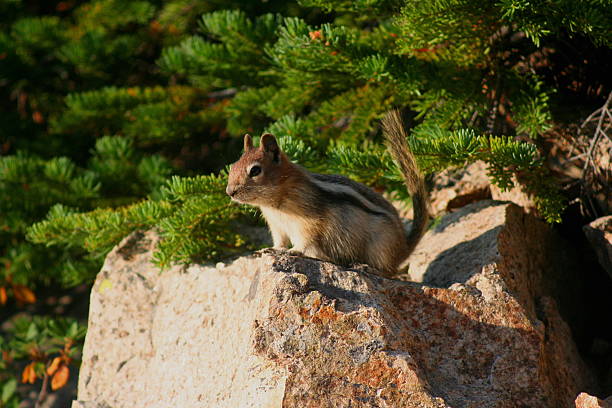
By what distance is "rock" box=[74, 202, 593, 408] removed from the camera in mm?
1885

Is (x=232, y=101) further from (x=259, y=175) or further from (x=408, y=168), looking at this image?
(x=408, y=168)

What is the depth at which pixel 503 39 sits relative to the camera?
298cm

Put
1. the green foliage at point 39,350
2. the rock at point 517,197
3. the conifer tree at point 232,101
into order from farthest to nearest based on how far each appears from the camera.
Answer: the green foliage at point 39,350 → the rock at point 517,197 → the conifer tree at point 232,101

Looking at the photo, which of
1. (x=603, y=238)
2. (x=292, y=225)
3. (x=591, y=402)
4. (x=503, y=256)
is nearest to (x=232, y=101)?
(x=292, y=225)

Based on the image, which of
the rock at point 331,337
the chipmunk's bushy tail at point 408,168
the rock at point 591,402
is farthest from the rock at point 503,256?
the rock at point 591,402

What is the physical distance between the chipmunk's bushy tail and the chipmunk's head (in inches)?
18.6

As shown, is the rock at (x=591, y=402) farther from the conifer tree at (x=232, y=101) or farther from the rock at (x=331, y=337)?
the conifer tree at (x=232, y=101)

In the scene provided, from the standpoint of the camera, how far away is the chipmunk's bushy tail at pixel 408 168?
98.0 inches

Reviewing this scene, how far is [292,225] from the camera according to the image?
8.73ft

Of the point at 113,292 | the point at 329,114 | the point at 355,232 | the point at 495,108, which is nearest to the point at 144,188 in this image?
the point at 113,292

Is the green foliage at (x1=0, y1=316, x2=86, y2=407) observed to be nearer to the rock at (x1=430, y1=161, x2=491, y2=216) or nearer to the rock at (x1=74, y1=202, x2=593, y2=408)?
the rock at (x1=74, y1=202, x2=593, y2=408)

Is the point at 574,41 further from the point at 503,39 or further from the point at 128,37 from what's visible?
the point at 128,37

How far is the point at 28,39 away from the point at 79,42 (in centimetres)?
38

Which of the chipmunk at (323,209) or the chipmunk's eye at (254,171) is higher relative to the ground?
the chipmunk's eye at (254,171)
